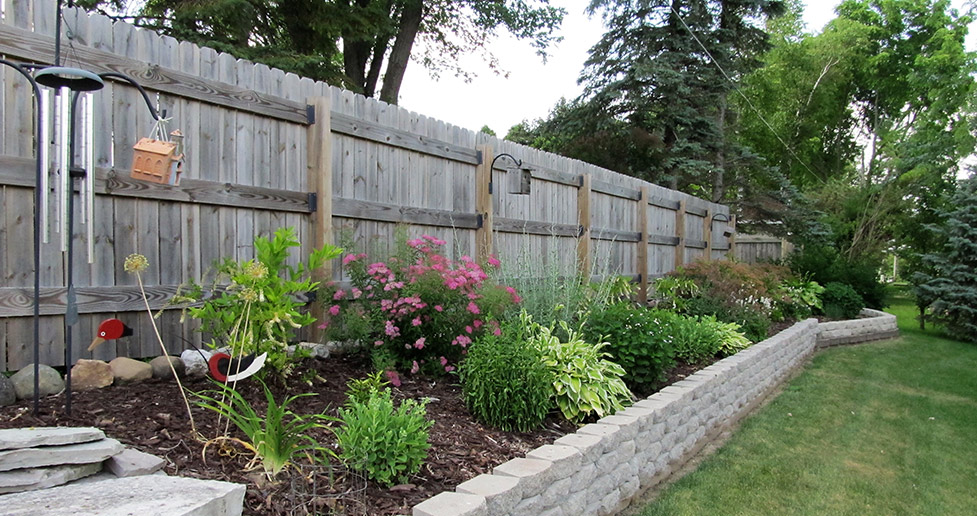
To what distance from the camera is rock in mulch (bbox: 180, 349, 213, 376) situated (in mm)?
3051

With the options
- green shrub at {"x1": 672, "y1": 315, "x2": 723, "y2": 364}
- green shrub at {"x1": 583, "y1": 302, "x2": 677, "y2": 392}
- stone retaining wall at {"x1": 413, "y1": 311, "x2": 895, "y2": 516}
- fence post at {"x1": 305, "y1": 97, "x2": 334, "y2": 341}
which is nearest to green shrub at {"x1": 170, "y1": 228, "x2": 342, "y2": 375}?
fence post at {"x1": 305, "y1": 97, "x2": 334, "y2": 341}

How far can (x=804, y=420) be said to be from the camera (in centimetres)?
492

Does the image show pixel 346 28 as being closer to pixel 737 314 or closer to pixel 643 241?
pixel 643 241

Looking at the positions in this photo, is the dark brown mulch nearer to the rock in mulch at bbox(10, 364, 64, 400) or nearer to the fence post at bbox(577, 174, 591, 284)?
the rock in mulch at bbox(10, 364, 64, 400)

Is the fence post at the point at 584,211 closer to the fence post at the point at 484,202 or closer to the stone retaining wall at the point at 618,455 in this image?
the fence post at the point at 484,202

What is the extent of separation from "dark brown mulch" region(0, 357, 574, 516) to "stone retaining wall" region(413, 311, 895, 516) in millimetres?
206

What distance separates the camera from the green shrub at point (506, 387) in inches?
125

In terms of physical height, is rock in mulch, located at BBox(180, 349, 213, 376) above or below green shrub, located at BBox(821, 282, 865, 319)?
above

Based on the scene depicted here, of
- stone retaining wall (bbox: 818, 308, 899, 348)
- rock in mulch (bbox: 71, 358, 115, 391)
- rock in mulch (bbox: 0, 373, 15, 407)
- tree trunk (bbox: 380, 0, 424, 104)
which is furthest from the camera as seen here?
tree trunk (bbox: 380, 0, 424, 104)

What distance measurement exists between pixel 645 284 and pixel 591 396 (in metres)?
5.50

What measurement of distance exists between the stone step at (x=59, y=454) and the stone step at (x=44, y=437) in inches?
0.6

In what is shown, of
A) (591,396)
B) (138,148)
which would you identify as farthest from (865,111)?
(138,148)

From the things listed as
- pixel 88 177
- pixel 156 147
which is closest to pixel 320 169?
pixel 156 147

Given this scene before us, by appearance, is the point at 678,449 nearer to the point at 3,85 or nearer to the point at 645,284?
the point at 3,85
